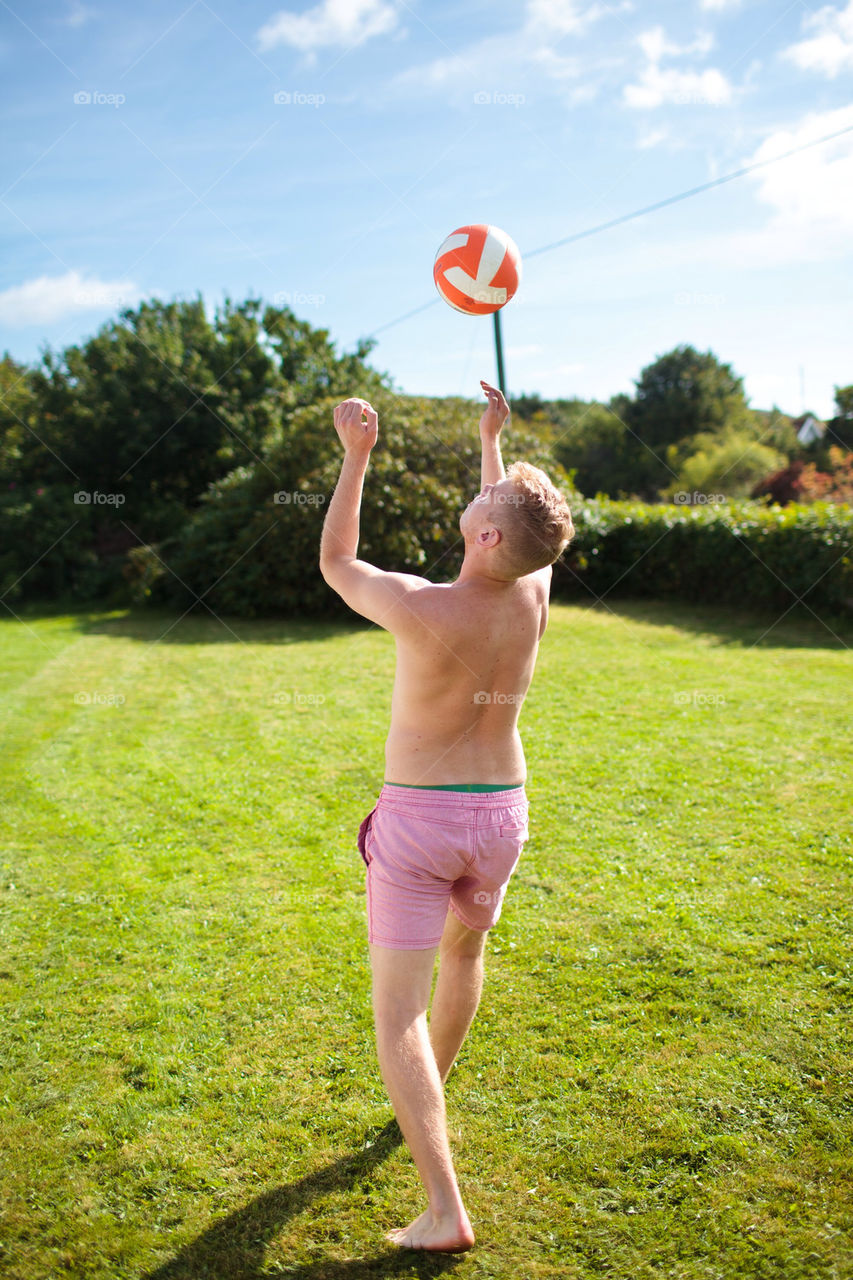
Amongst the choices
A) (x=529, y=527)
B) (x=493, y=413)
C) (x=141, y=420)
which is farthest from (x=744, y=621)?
(x=141, y=420)

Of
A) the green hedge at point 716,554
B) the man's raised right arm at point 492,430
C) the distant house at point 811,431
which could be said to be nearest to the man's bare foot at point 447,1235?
the man's raised right arm at point 492,430

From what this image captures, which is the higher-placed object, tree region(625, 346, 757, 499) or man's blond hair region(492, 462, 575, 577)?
tree region(625, 346, 757, 499)

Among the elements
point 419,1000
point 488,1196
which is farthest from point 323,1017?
point 419,1000

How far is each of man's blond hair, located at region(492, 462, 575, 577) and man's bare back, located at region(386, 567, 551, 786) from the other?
0.11 meters

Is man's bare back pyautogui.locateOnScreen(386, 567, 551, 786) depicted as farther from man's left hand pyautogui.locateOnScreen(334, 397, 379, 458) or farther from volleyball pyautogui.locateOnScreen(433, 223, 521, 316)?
volleyball pyautogui.locateOnScreen(433, 223, 521, 316)

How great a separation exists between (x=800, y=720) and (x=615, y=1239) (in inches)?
214

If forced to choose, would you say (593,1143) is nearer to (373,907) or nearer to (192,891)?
(373,907)

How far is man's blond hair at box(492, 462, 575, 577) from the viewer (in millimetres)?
2016

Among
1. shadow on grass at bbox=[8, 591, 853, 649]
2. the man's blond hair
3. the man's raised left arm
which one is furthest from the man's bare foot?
shadow on grass at bbox=[8, 591, 853, 649]

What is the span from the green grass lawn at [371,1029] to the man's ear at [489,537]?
1.78m

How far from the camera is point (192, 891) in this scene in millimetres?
4074

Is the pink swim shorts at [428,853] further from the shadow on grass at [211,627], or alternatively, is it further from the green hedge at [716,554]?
the green hedge at [716,554]

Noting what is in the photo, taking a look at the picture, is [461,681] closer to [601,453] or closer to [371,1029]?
[371,1029]

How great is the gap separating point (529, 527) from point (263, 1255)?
1952 mm
